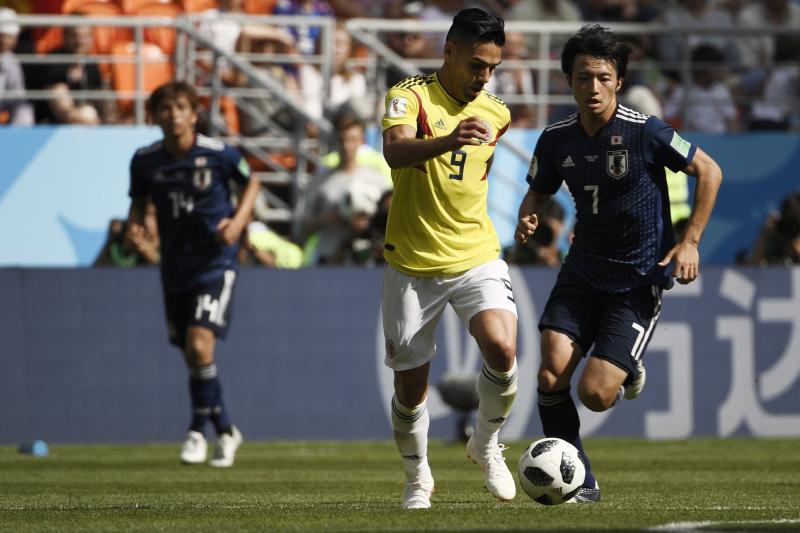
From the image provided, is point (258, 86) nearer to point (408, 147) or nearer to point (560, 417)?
point (560, 417)

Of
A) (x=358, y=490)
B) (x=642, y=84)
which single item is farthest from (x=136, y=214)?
(x=642, y=84)

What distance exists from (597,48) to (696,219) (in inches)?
37.7

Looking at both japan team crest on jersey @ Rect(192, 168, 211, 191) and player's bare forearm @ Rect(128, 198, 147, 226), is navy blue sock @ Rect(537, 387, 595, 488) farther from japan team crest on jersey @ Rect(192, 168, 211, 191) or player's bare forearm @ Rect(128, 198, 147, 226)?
player's bare forearm @ Rect(128, 198, 147, 226)

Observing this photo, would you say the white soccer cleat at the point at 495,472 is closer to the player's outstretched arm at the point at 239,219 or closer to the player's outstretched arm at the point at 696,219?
the player's outstretched arm at the point at 696,219

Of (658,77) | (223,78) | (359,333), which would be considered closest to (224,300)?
(359,333)

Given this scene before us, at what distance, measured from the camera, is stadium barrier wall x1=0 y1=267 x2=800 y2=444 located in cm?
1401

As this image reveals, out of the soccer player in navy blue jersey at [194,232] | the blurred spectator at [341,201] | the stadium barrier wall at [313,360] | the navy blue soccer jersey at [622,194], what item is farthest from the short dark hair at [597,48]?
the blurred spectator at [341,201]

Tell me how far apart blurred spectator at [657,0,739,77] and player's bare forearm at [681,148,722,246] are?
376 inches

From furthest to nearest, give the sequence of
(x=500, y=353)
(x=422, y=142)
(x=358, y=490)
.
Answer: (x=358, y=490) < (x=500, y=353) < (x=422, y=142)

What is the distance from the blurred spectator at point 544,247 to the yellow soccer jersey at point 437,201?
7273mm

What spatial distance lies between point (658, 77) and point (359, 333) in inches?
242

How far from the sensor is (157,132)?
1555 cm

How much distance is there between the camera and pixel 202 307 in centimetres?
1118

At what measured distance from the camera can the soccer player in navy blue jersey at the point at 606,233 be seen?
7.59 m
